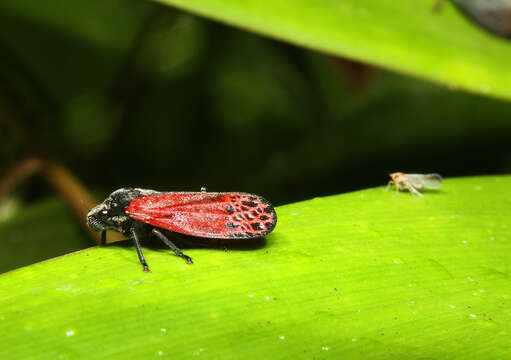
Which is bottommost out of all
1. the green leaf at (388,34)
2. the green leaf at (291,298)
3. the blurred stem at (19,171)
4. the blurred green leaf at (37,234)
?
the blurred green leaf at (37,234)

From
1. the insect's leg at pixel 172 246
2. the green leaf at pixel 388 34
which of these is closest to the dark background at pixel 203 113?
the green leaf at pixel 388 34

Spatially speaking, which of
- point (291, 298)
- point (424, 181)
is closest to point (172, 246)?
point (291, 298)

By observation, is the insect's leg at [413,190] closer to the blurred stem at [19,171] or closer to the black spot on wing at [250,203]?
the black spot on wing at [250,203]

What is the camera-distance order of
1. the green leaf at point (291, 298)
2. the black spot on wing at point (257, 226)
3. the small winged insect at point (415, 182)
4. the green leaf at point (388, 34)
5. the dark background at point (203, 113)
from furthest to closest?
the dark background at point (203, 113)
the small winged insect at point (415, 182)
the green leaf at point (388, 34)
the black spot on wing at point (257, 226)
the green leaf at point (291, 298)

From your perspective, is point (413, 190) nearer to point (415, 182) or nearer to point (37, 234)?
point (415, 182)

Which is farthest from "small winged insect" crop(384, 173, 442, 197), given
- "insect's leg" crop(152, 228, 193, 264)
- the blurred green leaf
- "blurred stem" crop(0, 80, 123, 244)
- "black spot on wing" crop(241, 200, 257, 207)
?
the blurred green leaf

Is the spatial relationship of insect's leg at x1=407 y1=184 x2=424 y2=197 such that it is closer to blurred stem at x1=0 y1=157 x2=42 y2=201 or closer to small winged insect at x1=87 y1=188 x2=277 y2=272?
small winged insect at x1=87 y1=188 x2=277 y2=272
